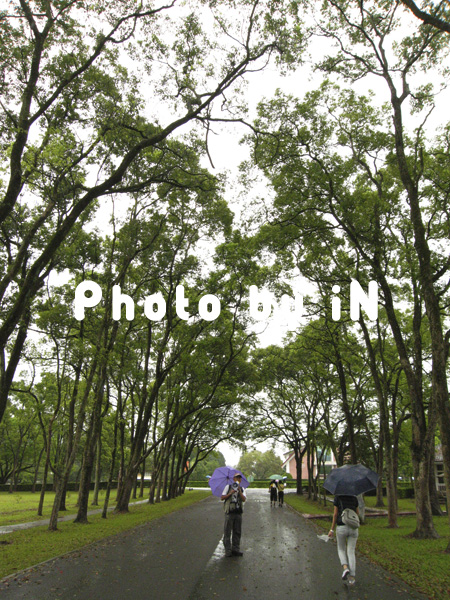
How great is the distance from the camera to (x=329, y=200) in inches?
505

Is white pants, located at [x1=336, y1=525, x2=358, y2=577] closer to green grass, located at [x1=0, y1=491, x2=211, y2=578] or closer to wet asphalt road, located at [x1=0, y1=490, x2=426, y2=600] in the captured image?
wet asphalt road, located at [x1=0, y1=490, x2=426, y2=600]

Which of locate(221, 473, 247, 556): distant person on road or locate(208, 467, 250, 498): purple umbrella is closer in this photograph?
locate(221, 473, 247, 556): distant person on road

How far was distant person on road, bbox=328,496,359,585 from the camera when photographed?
6367mm

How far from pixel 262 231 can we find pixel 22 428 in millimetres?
39151

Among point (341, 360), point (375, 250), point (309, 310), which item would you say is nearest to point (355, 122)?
point (375, 250)

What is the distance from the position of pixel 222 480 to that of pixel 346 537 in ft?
12.1

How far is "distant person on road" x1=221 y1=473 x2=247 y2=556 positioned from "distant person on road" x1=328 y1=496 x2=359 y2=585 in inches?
92.2

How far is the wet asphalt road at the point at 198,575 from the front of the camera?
5.74 metres

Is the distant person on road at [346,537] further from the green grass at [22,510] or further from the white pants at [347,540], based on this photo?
the green grass at [22,510]

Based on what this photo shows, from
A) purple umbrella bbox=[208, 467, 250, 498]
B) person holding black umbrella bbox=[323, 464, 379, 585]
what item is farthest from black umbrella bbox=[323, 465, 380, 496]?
purple umbrella bbox=[208, 467, 250, 498]

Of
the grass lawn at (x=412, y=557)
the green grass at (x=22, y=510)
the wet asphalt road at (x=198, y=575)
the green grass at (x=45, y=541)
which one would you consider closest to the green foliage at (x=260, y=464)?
the green grass at (x=22, y=510)

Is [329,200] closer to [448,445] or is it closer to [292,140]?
[292,140]

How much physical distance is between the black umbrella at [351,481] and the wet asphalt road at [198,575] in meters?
1.29

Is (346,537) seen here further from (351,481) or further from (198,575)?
(198,575)
